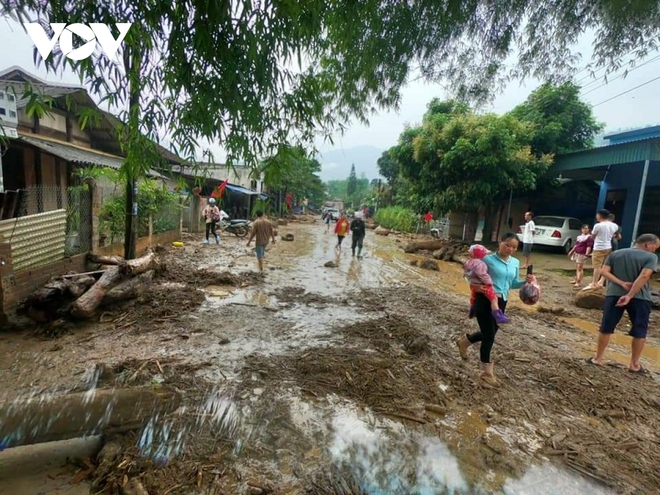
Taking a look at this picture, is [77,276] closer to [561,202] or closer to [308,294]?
[308,294]

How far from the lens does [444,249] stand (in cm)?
1420

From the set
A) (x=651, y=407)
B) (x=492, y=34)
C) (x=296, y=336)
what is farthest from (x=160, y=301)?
(x=651, y=407)

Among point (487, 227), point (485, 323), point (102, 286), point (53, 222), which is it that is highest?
point (487, 227)

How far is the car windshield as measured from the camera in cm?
1476

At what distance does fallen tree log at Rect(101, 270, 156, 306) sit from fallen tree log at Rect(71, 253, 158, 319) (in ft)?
0.25

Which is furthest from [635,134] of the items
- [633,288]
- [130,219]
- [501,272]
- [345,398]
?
[130,219]

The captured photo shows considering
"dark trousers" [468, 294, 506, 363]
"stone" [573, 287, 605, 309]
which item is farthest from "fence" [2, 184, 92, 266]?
"stone" [573, 287, 605, 309]

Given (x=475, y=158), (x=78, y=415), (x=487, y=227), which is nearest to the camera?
(x=78, y=415)

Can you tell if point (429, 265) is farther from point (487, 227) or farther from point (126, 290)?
point (126, 290)

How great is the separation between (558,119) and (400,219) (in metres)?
13.3

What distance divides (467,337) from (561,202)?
1827 cm

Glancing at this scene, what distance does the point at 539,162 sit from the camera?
46.0 feet

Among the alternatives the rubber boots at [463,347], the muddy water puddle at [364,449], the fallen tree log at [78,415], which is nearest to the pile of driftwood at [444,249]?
the rubber boots at [463,347]

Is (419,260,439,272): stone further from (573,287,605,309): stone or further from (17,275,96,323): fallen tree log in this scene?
(17,275,96,323): fallen tree log
